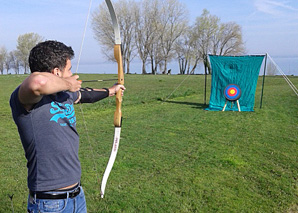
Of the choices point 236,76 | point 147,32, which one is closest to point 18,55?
point 147,32

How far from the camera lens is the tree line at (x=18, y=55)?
Result: 4031 cm

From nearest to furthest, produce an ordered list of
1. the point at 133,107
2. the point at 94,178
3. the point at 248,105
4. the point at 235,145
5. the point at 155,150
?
the point at 94,178, the point at 155,150, the point at 235,145, the point at 248,105, the point at 133,107

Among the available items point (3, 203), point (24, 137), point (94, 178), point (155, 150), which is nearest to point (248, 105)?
point (155, 150)

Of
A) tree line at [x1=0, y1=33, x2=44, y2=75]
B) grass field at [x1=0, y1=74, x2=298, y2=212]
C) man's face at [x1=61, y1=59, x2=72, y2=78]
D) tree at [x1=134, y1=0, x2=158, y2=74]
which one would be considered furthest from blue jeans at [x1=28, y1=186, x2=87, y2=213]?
tree line at [x1=0, y1=33, x2=44, y2=75]

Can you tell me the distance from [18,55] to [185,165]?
163 feet

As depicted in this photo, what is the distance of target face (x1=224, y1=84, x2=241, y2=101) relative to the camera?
A: 27.7ft

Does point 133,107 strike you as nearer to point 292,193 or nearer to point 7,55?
point 292,193

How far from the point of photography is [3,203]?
2928 mm

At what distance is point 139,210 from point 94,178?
0.89m

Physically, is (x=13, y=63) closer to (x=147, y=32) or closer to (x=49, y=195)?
(x=147, y=32)

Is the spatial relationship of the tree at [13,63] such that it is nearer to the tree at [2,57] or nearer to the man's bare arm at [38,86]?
the tree at [2,57]

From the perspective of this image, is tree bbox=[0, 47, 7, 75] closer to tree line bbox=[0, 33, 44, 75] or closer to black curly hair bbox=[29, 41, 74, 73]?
tree line bbox=[0, 33, 44, 75]

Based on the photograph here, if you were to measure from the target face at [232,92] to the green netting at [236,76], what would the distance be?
0.12 metres

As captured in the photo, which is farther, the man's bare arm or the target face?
the target face
